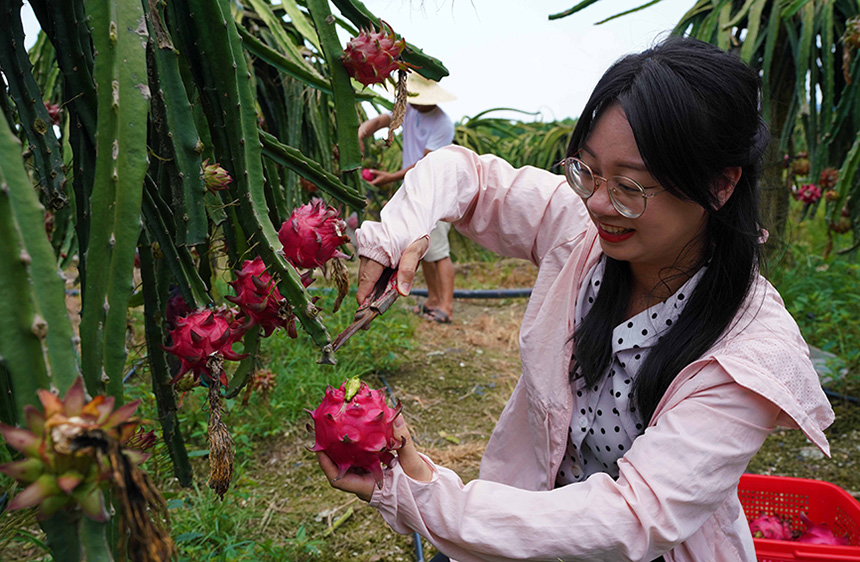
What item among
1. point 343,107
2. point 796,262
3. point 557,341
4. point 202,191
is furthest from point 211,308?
point 796,262

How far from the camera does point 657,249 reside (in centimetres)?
100

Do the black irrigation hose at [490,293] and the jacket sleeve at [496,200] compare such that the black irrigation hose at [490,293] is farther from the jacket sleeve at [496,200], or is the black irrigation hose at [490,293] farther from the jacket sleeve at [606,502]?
the jacket sleeve at [606,502]

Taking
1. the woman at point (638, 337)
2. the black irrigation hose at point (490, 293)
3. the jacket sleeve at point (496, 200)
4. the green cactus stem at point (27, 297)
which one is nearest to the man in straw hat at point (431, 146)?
the black irrigation hose at point (490, 293)

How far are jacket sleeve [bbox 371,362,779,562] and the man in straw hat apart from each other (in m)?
2.30

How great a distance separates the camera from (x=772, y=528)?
1.53 metres

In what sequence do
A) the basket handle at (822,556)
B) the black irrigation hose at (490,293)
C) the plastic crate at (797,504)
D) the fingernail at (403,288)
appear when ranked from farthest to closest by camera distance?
1. the black irrigation hose at (490,293)
2. the plastic crate at (797,504)
3. the basket handle at (822,556)
4. the fingernail at (403,288)

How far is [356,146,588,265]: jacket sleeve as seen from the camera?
3.80ft

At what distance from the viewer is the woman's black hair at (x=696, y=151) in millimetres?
902

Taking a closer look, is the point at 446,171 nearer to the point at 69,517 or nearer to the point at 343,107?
the point at 343,107

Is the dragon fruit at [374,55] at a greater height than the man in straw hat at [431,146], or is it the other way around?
the dragon fruit at [374,55]

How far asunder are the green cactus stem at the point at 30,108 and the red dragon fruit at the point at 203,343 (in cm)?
32

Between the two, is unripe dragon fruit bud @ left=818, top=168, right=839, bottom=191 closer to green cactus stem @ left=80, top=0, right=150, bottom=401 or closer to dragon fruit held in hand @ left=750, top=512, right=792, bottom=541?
dragon fruit held in hand @ left=750, top=512, right=792, bottom=541

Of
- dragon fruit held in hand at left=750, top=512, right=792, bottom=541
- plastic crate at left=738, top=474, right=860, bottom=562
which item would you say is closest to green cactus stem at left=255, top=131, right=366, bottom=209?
plastic crate at left=738, top=474, right=860, bottom=562

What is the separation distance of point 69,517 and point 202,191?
1.67ft
